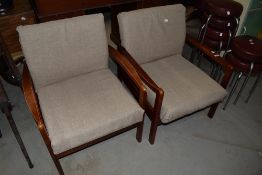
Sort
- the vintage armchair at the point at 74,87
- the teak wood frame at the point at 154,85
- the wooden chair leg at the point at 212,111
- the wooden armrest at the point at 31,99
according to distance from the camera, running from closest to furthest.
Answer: the wooden armrest at the point at 31,99, the vintage armchair at the point at 74,87, the teak wood frame at the point at 154,85, the wooden chair leg at the point at 212,111

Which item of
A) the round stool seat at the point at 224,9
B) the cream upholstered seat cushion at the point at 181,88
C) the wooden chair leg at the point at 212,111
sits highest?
the round stool seat at the point at 224,9

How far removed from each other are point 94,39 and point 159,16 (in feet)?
1.87

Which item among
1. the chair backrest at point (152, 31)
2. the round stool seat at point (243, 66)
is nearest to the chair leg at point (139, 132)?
the chair backrest at point (152, 31)

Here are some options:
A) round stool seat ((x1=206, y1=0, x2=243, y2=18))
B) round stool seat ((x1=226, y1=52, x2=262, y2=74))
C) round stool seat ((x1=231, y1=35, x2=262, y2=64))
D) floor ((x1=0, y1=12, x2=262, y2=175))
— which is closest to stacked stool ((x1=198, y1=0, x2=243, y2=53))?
round stool seat ((x1=206, y1=0, x2=243, y2=18))

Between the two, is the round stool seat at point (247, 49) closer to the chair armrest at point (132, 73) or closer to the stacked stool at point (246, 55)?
the stacked stool at point (246, 55)

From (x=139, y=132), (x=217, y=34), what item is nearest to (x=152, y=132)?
(x=139, y=132)

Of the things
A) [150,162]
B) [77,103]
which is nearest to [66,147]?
[77,103]

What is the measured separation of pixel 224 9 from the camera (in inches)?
82.2

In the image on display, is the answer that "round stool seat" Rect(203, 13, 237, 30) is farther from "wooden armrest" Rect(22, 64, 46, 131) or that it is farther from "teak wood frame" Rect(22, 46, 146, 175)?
"wooden armrest" Rect(22, 64, 46, 131)

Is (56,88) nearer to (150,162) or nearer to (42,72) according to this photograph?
(42,72)

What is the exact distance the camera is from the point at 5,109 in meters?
1.36

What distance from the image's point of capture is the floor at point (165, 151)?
1.75m

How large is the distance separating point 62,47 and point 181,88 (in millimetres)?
922

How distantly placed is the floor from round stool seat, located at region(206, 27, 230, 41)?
2.47ft
